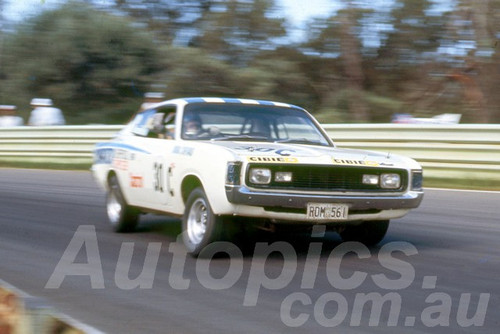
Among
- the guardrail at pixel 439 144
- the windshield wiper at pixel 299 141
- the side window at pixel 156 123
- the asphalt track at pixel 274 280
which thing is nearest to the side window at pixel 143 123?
the side window at pixel 156 123

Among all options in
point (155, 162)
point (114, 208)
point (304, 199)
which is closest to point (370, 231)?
point (304, 199)

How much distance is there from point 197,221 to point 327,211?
1.09 m

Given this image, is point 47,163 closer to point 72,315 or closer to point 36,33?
point 36,33

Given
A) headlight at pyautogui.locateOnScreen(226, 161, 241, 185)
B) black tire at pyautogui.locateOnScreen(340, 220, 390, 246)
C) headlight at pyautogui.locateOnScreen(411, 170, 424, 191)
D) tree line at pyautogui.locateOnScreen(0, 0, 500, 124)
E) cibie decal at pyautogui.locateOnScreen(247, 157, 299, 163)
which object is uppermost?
cibie decal at pyautogui.locateOnScreen(247, 157, 299, 163)

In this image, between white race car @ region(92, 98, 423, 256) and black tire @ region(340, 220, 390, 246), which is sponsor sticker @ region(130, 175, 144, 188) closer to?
white race car @ region(92, 98, 423, 256)

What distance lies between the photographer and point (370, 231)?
757cm

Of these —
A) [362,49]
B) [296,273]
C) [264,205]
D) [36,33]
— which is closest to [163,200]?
[264,205]

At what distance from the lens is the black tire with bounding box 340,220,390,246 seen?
24.7ft

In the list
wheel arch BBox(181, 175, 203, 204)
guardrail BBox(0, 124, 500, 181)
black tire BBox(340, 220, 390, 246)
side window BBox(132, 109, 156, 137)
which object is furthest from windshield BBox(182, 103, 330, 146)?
guardrail BBox(0, 124, 500, 181)

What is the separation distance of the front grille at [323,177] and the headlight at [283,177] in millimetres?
23

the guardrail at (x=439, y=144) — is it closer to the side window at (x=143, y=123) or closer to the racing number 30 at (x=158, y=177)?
the side window at (x=143, y=123)

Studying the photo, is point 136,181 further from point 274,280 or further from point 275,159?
point 274,280

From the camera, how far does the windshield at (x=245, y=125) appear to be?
7688 millimetres

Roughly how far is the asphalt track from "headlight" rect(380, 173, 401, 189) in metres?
0.56
